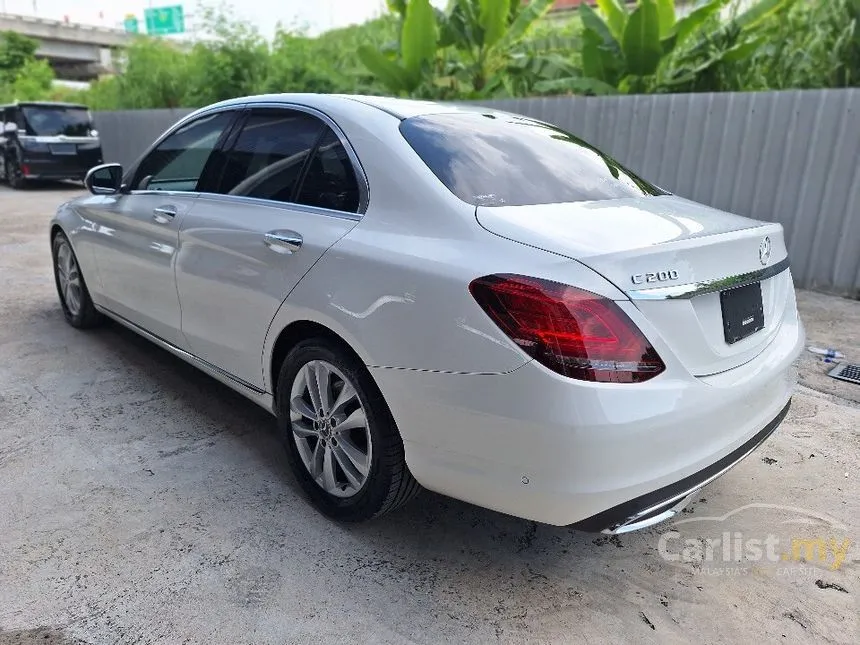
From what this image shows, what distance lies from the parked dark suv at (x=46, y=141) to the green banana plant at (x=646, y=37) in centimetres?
1103

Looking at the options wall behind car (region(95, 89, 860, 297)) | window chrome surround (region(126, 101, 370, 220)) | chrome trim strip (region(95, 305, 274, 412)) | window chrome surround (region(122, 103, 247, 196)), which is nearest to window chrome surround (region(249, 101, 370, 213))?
window chrome surround (region(126, 101, 370, 220))

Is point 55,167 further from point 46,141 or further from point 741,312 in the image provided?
point 741,312

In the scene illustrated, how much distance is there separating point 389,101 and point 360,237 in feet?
2.83

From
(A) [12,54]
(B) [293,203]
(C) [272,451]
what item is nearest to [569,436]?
(B) [293,203]

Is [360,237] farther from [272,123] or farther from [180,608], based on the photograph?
[180,608]

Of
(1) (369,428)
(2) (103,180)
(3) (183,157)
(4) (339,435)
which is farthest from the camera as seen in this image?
(2) (103,180)

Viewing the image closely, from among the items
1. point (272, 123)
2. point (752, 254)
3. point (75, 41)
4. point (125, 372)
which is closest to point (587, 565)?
point (752, 254)

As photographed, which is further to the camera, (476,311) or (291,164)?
(291,164)

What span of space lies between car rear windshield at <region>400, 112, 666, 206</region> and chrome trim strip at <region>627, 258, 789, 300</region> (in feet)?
2.09

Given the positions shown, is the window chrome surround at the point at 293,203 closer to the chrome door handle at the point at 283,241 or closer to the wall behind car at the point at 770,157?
the chrome door handle at the point at 283,241

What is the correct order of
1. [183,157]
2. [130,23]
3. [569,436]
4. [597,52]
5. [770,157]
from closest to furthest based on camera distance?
1. [569,436]
2. [183,157]
3. [770,157]
4. [597,52]
5. [130,23]

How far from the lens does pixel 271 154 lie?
9.95 feet

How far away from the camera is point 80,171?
14578 millimetres

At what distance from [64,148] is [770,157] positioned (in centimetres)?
1371
